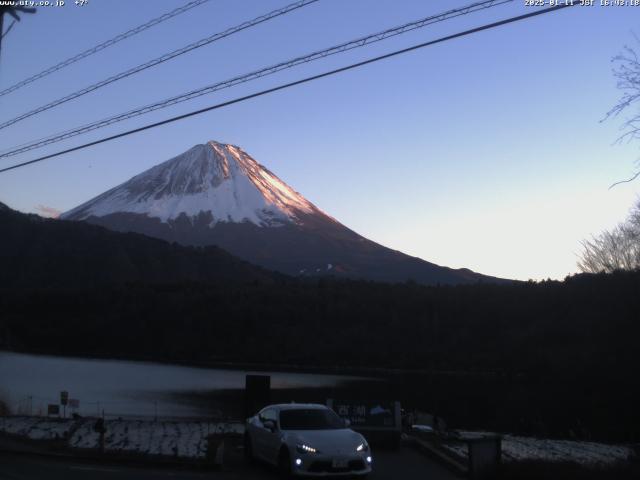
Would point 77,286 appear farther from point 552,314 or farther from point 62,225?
point 552,314

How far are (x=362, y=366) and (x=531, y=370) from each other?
2328cm

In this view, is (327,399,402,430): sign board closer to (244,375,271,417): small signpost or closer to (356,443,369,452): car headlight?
(244,375,271,417): small signpost

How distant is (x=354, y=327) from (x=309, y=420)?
97015 mm

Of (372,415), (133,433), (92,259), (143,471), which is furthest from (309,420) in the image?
(92,259)

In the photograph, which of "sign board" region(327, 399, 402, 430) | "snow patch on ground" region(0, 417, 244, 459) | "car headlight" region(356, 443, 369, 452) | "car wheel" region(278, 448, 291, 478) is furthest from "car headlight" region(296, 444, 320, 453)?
"sign board" region(327, 399, 402, 430)

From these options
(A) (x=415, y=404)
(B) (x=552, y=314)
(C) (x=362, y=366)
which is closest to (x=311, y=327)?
(C) (x=362, y=366)

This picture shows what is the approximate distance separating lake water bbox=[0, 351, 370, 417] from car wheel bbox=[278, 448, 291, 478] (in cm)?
2240

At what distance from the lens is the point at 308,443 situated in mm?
12992

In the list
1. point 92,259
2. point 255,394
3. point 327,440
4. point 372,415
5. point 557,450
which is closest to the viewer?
point 327,440

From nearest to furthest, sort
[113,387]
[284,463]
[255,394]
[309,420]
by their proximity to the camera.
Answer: [284,463]
[309,420]
[255,394]
[113,387]

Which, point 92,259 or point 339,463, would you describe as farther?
point 92,259

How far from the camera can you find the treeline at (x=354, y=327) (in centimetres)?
8031

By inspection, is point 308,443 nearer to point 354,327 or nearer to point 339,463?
point 339,463

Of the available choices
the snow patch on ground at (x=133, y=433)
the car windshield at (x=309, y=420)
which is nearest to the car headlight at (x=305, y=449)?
the car windshield at (x=309, y=420)
